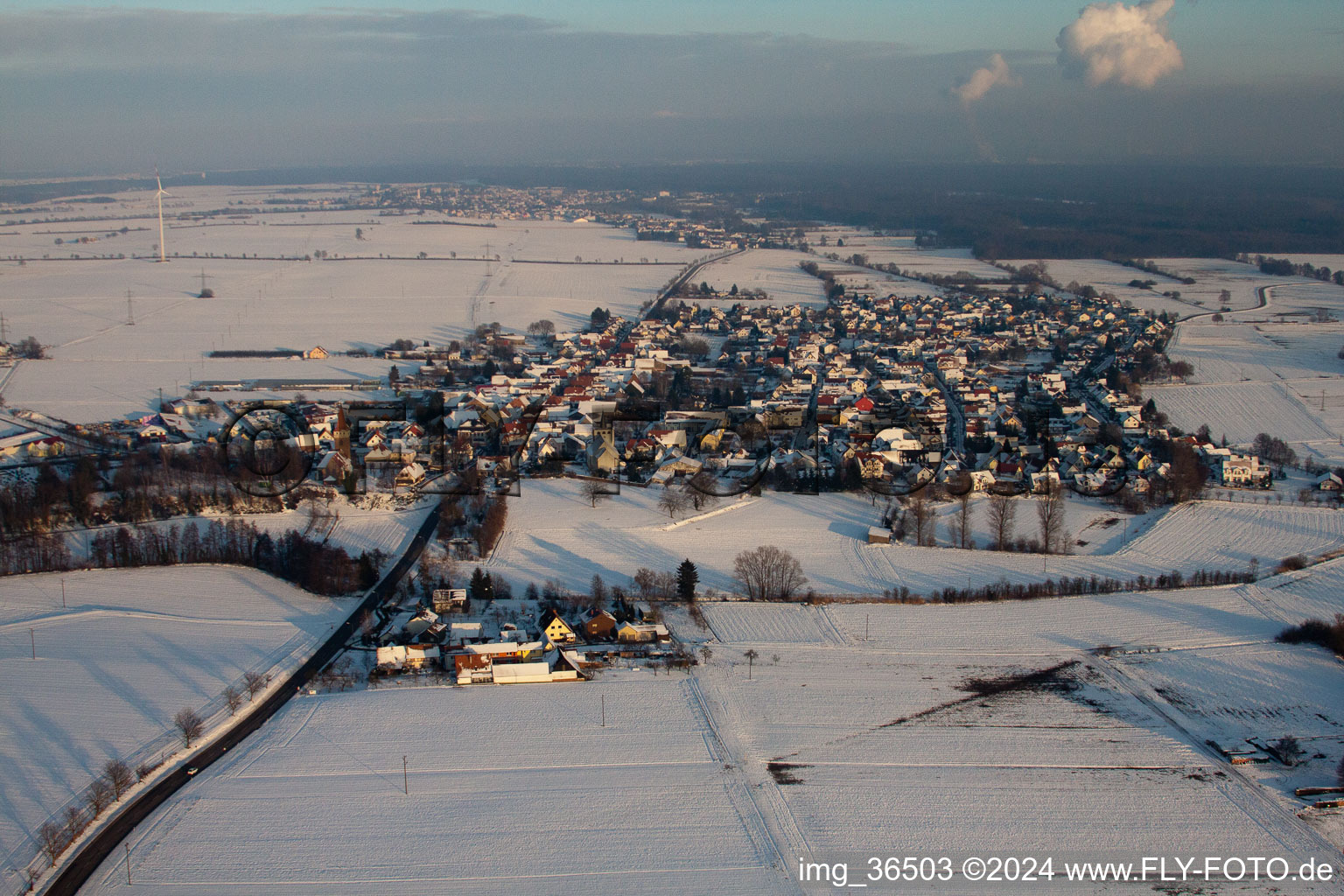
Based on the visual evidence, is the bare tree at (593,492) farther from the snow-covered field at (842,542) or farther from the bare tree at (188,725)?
the bare tree at (188,725)

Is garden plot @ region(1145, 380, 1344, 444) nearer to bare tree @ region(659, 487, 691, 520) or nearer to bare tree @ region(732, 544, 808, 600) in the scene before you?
bare tree @ region(659, 487, 691, 520)

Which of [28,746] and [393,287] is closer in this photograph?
[28,746]

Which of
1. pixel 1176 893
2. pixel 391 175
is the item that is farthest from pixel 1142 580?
pixel 391 175

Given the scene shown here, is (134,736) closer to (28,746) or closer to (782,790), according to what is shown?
(28,746)

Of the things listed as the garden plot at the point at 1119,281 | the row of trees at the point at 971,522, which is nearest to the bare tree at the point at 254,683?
the row of trees at the point at 971,522

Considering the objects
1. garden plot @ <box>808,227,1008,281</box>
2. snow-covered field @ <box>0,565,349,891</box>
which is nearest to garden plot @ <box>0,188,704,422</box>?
garden plot @ <box>808,227,1008,281</box>

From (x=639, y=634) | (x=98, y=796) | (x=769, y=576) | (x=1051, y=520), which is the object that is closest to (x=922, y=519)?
(x=1051, y=520)

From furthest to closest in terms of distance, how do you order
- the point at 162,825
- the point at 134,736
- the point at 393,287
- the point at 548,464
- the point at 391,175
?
the point at 391,175 < the point at 393,287 < the point at 548,464 < the point at 134,736 < the point at 162,825
